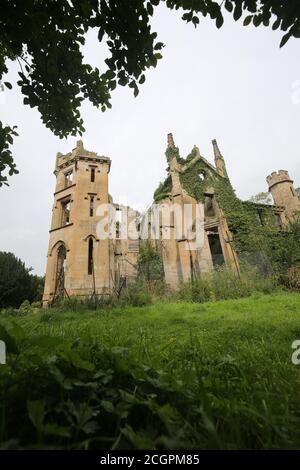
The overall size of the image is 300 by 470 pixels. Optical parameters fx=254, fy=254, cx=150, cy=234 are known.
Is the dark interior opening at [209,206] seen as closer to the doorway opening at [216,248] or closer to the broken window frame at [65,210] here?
the doorway opening at [216,248]

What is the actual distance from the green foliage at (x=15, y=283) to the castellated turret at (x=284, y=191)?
79.6ft

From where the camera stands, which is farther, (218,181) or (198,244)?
(218,181)

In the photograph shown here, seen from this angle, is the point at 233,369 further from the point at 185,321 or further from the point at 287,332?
the point at 185,321

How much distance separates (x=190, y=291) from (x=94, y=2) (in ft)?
40.3

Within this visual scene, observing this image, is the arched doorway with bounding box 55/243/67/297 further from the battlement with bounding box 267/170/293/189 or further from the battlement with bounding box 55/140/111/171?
the battlement with bounding box 267/170/293/189

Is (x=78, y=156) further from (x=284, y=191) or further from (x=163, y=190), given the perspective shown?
(x=284, y=191)

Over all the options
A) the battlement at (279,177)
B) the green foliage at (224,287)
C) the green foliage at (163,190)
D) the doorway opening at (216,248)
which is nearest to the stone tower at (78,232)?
the green foliage at (163,190)

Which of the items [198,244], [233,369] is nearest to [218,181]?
[198,244]

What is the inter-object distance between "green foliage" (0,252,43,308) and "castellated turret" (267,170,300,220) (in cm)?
2426

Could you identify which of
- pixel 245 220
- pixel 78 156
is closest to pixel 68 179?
pixel 78 156

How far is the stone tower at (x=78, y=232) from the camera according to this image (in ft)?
59.5

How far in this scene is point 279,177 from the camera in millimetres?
26156

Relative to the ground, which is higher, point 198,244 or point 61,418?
point 198,244

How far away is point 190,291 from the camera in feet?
44.3
